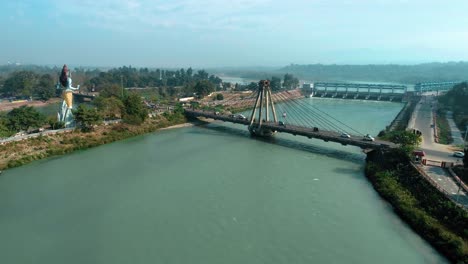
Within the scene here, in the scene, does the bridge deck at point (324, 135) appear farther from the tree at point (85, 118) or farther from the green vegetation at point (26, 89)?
the green vegetation at point (26, 89)

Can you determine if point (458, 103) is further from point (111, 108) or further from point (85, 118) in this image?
point (85, 118)

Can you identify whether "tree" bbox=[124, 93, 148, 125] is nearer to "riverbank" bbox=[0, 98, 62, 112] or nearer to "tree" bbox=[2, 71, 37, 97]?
"riverbank" bbox=[0, 98, 62, 112]

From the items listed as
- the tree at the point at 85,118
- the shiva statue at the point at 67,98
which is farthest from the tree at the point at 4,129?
the tree at the point at 85,118

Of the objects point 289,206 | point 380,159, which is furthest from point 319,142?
point 289,206

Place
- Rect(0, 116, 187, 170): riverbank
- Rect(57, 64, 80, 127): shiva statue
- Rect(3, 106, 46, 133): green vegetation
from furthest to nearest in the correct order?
Rect(57, 64, 80, 127): shiva statue → Rect(3, 106, 46, 133): green vegetation → Rect(0, 116, 187, 170): riverbank

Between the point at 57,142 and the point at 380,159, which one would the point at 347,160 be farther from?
the point at 57,142

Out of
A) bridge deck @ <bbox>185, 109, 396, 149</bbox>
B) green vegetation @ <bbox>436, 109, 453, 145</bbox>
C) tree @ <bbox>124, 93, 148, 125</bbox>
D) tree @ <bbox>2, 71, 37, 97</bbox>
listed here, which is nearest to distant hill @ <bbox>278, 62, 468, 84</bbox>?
green vegetation @ <bbox>436, 109, 453, 145</bbox>
